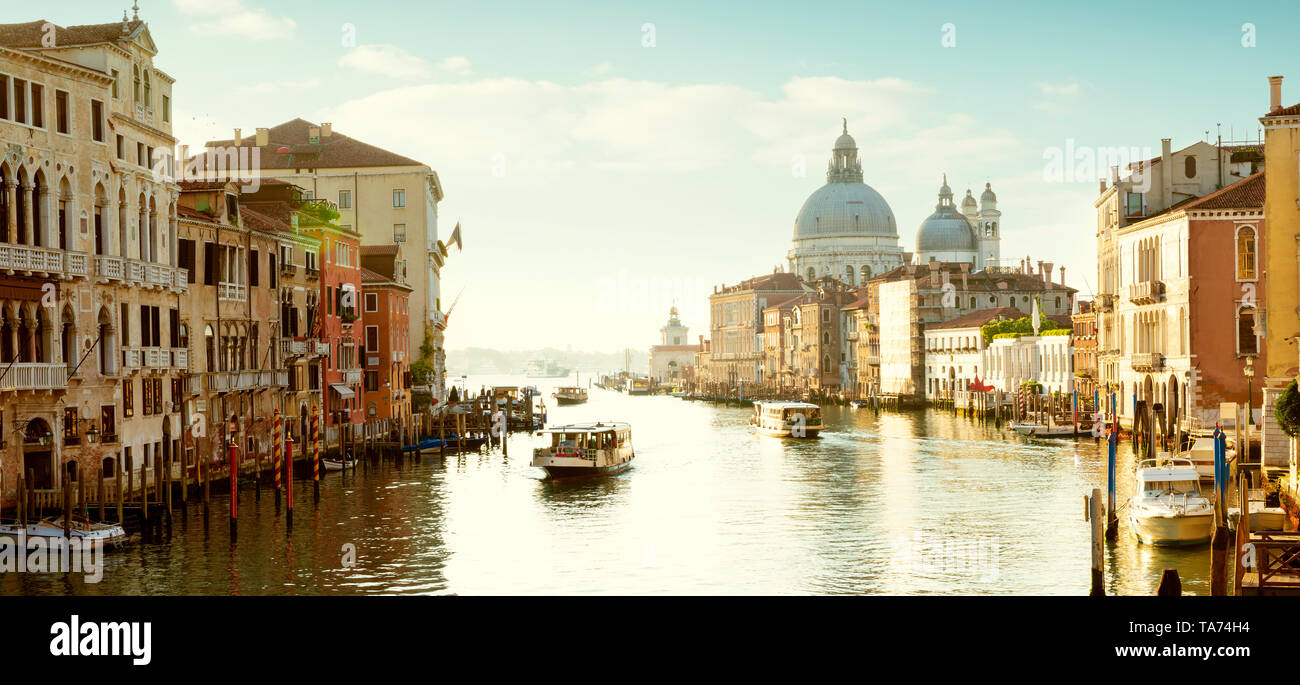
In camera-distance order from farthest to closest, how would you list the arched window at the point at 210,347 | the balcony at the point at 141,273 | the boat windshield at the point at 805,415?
the boat windshield at the point at 805,415, the arched window at the point at 210,347, the balcony at the point at 141,273

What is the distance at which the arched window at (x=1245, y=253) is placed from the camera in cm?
3828

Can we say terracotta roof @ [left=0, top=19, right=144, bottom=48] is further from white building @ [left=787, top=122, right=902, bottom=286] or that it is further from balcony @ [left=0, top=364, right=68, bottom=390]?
white building @ [left=787, top=122, right=902, bottom=286]

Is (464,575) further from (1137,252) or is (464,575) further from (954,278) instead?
(954,278)

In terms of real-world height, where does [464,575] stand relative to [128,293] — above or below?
below

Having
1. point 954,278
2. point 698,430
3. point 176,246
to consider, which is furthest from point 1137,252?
point 954,278

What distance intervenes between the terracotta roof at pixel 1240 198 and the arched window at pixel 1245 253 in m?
0.63

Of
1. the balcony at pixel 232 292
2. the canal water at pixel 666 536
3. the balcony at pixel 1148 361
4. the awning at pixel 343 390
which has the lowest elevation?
the canal water at pixel 666 536

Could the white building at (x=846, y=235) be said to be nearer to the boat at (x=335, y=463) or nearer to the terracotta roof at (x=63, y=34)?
the boat at (x=335, y=463)

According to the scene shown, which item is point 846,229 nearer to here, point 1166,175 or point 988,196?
point 988,196

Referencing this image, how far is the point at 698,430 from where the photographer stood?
62625 mm

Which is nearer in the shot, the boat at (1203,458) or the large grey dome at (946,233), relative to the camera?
the boat at (1203,458)

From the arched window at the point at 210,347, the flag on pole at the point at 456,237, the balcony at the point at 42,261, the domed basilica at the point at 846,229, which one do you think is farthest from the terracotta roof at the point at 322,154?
the domed basilica at the point at 846,229

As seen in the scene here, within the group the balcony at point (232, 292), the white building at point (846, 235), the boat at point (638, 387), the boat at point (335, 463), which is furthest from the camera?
the boat at point (638, 387)

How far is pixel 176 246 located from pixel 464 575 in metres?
11.2
